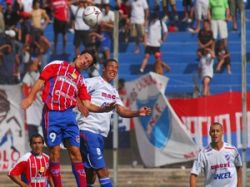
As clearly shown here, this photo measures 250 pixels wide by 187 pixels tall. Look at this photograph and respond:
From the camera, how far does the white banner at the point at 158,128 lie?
20734mm

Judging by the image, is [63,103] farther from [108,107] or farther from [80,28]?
[80,28]

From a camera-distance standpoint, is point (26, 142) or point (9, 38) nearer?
point (26, 142)

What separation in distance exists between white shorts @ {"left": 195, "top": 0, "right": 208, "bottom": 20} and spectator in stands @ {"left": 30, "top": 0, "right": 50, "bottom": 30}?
13.2ft

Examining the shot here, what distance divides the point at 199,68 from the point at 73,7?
424cm

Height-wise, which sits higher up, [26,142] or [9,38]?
[9,38]

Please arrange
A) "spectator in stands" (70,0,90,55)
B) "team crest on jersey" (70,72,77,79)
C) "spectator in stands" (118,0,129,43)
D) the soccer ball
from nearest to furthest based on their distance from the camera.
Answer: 1. "team crest on jersey" (70,72,77,79)
2. the soccer ball
3. "spectator in stands" (70,0,90,55)
4. "spectator in stands" (118,0,129,43)

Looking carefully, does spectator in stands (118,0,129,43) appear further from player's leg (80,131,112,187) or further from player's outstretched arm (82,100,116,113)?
player's outstretched arm (82,100,116,113)

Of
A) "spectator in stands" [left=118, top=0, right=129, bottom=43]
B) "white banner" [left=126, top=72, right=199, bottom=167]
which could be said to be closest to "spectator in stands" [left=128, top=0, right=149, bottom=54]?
"spectator in stands" [left=118, top=0, right=129, bottom=43]

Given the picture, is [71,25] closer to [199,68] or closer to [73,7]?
[73,7]

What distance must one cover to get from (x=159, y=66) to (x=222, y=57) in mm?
1655

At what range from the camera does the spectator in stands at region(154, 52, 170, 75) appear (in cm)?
2541

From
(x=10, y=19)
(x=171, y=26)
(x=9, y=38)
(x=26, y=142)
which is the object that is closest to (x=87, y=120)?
(x=26, y=142)

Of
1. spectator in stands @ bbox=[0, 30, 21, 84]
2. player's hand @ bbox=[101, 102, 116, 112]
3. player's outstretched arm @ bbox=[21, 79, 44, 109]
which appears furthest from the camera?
spectator in stands @ bbox=[0, 30, 21, 84]

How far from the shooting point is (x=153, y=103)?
20.9 m
